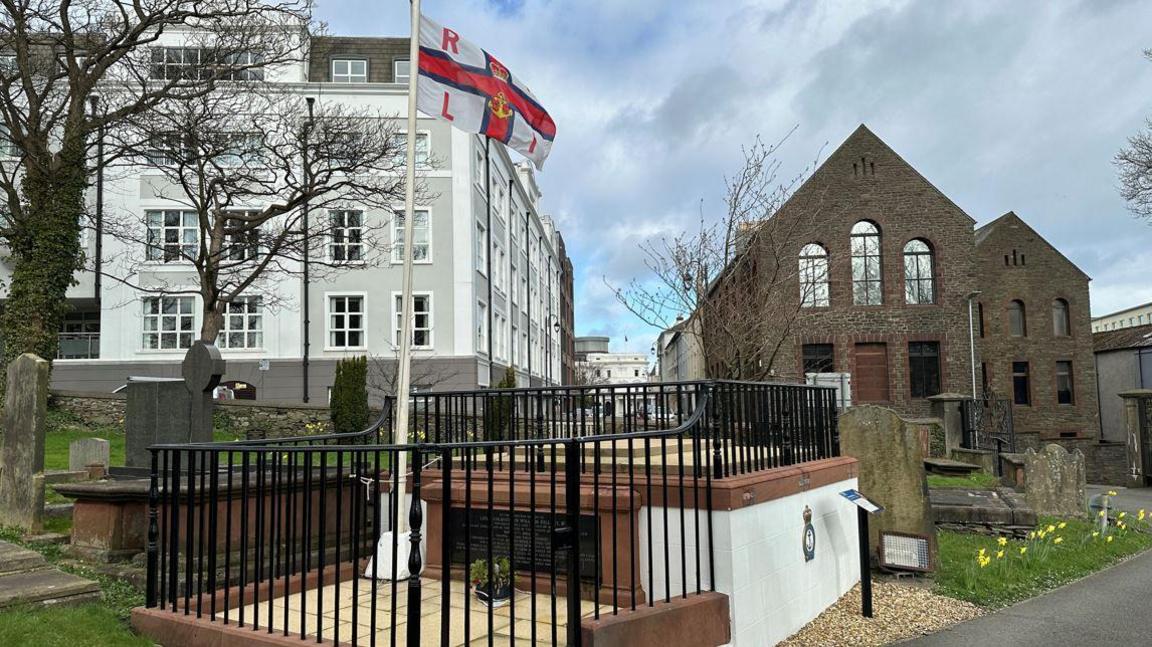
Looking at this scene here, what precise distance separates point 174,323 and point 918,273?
29.1 meters

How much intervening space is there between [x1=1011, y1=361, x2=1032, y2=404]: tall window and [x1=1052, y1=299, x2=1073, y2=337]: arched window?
2.08 metres

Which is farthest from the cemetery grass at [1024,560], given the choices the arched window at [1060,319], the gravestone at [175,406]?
the arched window at [1060,319]

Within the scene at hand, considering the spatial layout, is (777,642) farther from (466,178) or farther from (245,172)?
(466,178)

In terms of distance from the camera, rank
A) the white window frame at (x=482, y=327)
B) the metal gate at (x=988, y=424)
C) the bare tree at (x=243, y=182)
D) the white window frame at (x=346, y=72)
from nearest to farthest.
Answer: the bare tree at (x=243, y=182), the metal gate at (x=988, y=424), the white window frame at (x=482, y=327), the white window frame at (x=346, y=72)

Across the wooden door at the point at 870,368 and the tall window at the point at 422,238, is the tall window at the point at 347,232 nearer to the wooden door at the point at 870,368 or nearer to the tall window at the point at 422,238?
the tall window at the point at 422,238

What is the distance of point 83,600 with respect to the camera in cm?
579

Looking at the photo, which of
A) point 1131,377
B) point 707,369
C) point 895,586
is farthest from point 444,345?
point 1131,377

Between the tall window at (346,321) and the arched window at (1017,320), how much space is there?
27.6 m

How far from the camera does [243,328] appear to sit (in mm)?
29625

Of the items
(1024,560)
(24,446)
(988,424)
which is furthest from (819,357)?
(24,446)

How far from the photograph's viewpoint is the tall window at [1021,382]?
33781mm

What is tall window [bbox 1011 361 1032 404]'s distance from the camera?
33.8 metres

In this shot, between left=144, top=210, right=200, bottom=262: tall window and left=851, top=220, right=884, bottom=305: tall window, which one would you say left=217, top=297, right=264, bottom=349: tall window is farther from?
left=851, top=220, right=884, bottom=305: tall window

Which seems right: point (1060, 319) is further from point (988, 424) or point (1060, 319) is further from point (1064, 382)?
point (988, 424)
